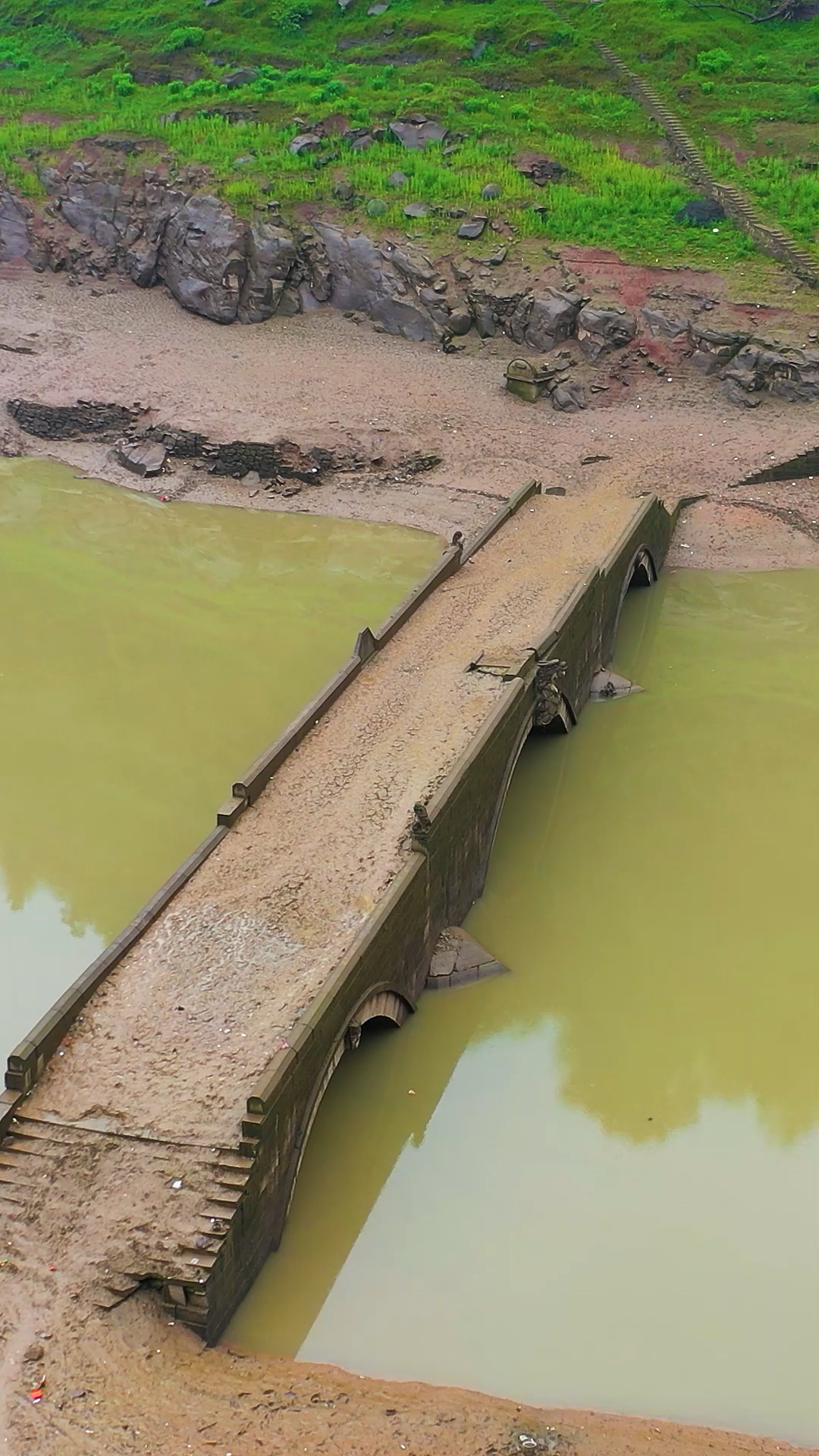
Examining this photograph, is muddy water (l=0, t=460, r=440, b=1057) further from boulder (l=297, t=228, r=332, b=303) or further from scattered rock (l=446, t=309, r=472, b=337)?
boulder (l=297, t=228, r=332, b=303)

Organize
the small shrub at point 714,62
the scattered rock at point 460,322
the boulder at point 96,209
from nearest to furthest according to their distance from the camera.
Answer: the scattered rock at point 460,322
the boulder at point 96,209
the small shrub at point 714,62

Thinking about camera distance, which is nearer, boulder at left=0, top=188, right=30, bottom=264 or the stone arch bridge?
the stone arch bridge

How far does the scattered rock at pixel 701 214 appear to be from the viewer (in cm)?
3359

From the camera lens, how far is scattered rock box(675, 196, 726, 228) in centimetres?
3359

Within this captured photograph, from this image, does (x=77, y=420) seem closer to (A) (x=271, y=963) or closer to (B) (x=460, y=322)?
(B) (x=460, y=322)

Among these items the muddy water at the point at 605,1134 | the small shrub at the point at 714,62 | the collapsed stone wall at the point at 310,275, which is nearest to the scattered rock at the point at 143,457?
the collapsed stone wall at the point at 310,275

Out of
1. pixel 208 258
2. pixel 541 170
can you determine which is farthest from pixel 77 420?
pixel 541 170

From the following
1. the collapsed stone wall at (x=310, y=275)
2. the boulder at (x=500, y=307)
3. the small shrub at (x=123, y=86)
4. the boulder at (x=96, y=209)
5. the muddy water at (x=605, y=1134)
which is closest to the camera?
the muddy water at (x=605, y=1134)

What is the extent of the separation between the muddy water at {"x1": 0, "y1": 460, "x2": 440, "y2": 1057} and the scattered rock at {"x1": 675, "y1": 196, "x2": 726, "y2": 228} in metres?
13.0

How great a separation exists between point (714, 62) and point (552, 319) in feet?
48.5

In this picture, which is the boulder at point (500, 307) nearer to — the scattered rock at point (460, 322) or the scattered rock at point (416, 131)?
the scattered rock at point (460, 322)

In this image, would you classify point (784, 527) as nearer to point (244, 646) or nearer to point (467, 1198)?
point (244, 646)

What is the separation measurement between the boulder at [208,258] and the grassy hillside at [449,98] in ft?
2.83

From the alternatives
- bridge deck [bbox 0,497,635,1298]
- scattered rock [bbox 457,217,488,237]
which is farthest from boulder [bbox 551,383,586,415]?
bridge deck [bbox 0,497,635,1298]
